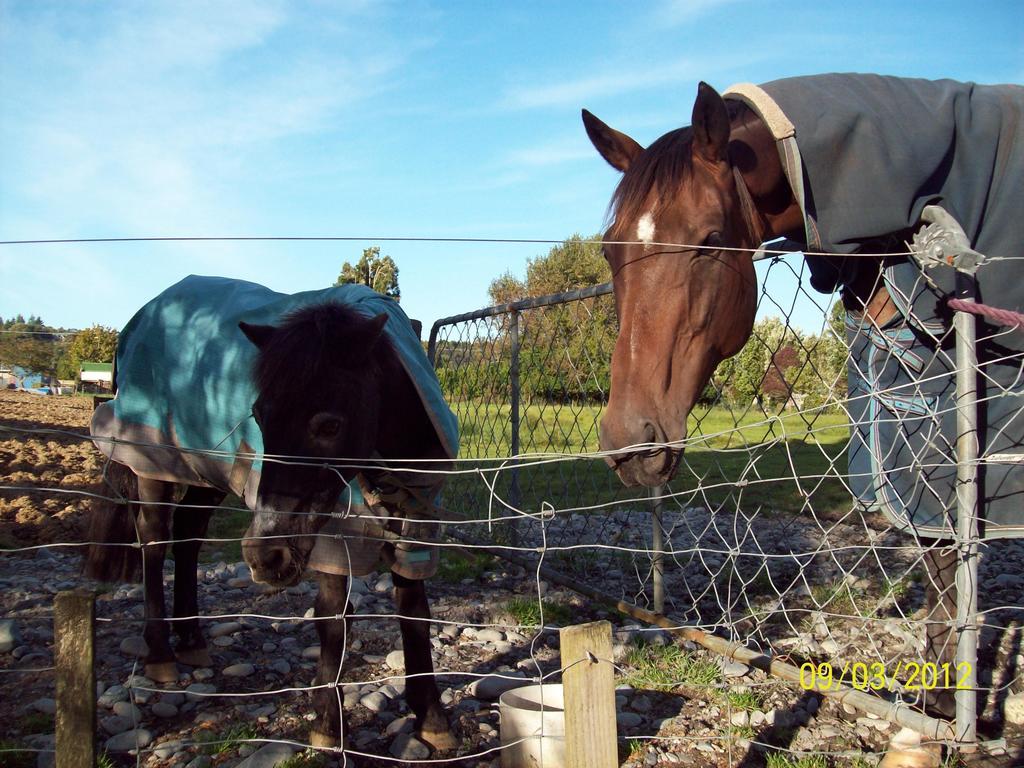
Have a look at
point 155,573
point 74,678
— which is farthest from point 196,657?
point 74,678

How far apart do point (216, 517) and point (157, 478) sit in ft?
13.2

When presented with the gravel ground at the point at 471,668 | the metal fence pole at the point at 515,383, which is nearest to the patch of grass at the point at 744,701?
the gravel ground at the point at 471,668

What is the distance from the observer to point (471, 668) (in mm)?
3605

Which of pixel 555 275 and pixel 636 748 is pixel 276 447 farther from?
pixel 555 275

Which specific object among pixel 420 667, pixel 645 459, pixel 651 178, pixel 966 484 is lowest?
pixel 420 667

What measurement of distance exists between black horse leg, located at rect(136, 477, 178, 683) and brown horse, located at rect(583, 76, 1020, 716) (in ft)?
8.08

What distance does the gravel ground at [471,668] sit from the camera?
2717mm

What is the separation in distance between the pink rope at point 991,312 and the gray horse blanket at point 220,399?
182 cm

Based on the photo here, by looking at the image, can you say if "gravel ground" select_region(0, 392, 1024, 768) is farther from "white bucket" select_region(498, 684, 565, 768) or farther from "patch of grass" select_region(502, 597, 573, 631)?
"white bucket" select_region(498, 684, 565, 768)

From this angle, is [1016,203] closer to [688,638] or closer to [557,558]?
[688,638]

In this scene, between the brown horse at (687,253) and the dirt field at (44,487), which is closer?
the brown horse at (687,253)

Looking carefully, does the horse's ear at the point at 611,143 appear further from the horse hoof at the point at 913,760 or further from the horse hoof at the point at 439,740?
the horse hoof at the point at 439,740

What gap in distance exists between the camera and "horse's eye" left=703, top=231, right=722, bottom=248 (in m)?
2.11

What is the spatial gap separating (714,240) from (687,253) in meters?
0.10
